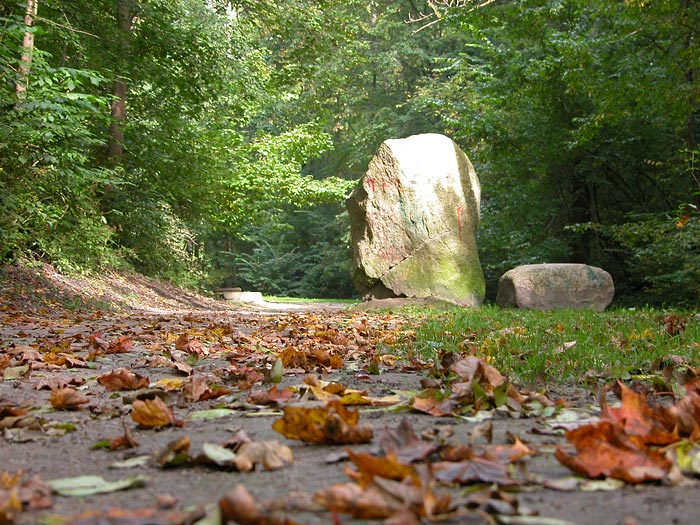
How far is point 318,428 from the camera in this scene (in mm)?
1693

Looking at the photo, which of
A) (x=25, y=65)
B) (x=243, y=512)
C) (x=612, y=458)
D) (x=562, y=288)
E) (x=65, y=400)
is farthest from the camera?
(x=562, y=288)

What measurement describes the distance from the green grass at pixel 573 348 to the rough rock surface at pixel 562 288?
14.0 feet

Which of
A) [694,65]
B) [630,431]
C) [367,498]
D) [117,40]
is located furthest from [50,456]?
[117,40]

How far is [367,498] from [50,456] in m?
1.05

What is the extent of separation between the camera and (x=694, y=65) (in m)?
9.79

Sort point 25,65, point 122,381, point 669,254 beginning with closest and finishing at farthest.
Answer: point 122,381 < point 25,65 < point 669,254

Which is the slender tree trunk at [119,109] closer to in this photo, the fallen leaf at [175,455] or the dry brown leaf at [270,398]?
the dry brown leaf at [270,398]

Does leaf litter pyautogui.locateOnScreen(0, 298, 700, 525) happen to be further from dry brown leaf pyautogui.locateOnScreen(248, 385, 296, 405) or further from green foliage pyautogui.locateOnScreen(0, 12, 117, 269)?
green foliage pyautogui.locateOnScreen(0, 12, 117, 269)

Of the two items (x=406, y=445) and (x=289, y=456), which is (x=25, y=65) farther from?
(x=406, y=445)

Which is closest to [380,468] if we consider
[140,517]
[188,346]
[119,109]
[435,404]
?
[140,517]

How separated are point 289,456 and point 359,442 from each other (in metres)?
0.25

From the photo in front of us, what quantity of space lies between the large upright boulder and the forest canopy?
2.87 metres

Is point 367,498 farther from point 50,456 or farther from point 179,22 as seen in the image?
point 179,22

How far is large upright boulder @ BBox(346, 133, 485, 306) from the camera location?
36.8 ft
